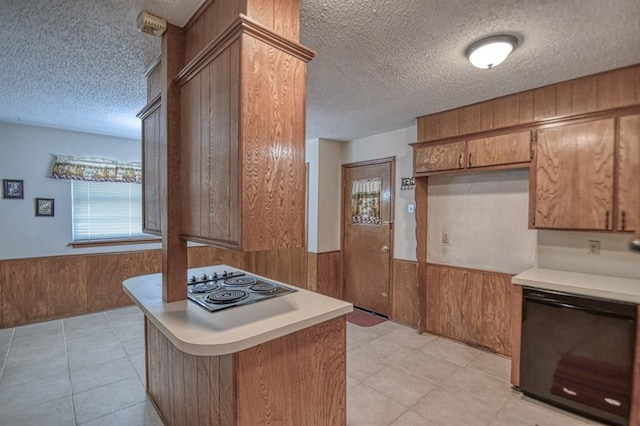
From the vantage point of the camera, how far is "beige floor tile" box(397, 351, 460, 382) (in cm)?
265

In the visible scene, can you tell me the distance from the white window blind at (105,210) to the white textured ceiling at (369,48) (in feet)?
4.34

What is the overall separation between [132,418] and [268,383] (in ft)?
4.67

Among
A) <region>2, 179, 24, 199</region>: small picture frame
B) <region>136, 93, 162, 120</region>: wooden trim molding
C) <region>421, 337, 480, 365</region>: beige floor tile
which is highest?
<region>136, 93, 162, 120</region>: wooden trim molding

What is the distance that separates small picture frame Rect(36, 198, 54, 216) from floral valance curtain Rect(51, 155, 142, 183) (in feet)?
1.04

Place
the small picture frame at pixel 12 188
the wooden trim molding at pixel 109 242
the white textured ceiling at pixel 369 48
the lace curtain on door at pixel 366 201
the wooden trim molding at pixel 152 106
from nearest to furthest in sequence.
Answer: the white textured ceiling at pixel 369 48, the wooden trim molding at pixel 152 106, the small picture frame at pixel 12 188, the wooden trim molding at pixel 109 242, the lace curtain on door at pixel 366 201

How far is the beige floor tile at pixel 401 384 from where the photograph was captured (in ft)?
7.66

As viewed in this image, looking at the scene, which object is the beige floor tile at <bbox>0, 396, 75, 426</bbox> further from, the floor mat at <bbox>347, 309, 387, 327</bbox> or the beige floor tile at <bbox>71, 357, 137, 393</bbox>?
the floor mat at <bbox>347, 309, 387, 327</bbox>

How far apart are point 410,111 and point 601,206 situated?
5.93 ft

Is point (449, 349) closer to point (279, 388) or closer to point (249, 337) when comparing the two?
point (279, 388)

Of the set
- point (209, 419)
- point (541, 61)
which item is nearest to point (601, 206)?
point (541, 61)

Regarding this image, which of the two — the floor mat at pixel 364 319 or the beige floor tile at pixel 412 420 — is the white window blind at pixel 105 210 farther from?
the beige floor tile at pixel 412 420

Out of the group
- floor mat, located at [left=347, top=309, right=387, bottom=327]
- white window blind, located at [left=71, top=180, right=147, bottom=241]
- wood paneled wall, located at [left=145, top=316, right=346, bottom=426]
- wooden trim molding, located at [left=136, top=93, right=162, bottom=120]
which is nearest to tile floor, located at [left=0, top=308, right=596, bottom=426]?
floor mat, located at [left=347, top=309, right=387, bottom=327]

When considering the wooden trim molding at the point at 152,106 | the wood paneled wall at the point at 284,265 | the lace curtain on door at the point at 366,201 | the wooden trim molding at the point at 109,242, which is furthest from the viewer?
the wood paneled wall at the point at 284,265

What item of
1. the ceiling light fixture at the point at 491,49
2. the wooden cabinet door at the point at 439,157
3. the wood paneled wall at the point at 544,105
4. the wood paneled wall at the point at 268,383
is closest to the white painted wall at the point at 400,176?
the wooden cabinet door at the point at 439,157
